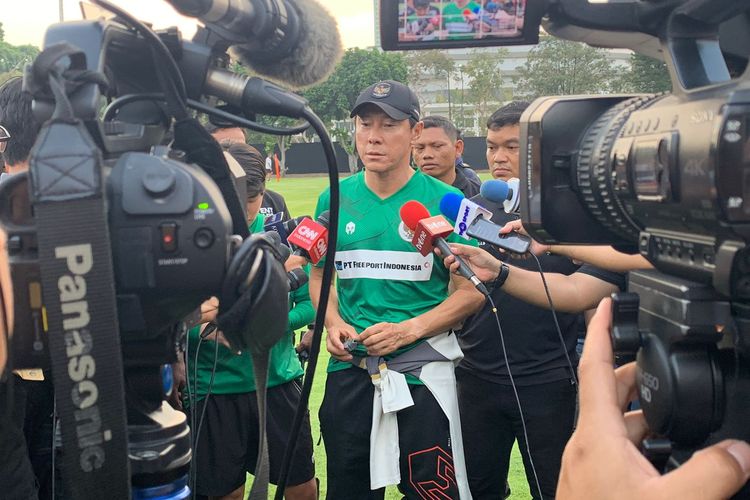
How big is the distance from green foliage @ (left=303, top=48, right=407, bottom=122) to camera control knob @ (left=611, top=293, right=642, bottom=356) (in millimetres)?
46711

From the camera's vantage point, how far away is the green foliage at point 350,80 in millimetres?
48281

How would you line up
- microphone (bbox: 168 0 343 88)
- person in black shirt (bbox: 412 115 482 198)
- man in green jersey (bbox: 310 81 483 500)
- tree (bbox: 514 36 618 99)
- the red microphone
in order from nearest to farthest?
microphone (bbox: 168 0 343 88) < the red microphone < man in green jersey (bbox: 310 81 483 500) < person in black shirt (bbox: 412 115 482 198) < tree (bbox: 514 36 618 99)

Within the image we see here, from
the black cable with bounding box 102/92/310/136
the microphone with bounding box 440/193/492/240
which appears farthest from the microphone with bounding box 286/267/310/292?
the black cable with bounding box 102/92/310/136

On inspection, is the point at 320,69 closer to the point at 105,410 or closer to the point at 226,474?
the point at 105,410

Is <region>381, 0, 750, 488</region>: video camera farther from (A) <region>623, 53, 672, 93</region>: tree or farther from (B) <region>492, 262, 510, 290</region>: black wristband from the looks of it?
(A) <region>623, 53, 672, 93</region>: tree

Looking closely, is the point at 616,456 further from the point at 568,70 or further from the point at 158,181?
the point at 568,70

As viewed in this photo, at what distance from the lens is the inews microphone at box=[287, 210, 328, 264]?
3.12m

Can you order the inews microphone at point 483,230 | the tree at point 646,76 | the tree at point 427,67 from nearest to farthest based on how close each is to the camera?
1. the inews microphone at point 483,230
2. the tree at point 646,76
3. the tree at point 427,67

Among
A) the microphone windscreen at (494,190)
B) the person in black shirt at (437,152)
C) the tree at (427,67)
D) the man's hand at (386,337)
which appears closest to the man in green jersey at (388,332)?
the man's hand at (386,337)

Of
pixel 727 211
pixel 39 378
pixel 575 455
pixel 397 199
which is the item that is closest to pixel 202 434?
pixel 39 378

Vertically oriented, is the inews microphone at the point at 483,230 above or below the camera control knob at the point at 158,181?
below

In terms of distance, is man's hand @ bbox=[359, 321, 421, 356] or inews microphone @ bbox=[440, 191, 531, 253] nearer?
inews microphone @ bbox=[440, 191, 531, 253]

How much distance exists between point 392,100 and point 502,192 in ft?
2.80

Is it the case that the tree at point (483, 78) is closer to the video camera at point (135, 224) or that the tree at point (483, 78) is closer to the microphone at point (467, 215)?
the microphone at point (467, 215)
